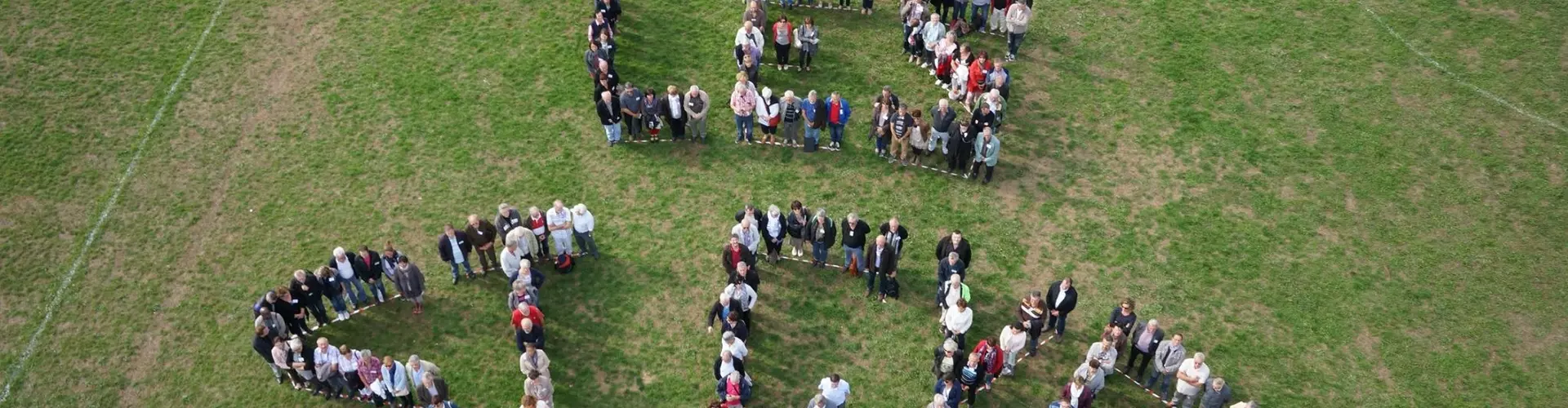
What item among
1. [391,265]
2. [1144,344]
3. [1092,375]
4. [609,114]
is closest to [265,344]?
[391,265]

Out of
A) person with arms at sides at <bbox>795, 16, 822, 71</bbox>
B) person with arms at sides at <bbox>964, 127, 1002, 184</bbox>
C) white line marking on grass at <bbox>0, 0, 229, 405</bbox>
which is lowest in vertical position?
white line marking on grass at <bbox>0, 0, 229, 405</bbox>

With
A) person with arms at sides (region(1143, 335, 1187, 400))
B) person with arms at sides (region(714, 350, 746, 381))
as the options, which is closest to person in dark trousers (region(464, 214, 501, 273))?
person with arms at sides (region(714, 350, 746, 381))

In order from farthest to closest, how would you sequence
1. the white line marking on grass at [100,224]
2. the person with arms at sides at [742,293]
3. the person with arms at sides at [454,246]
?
the person with arms at sides at [454,246], the white line marking on grass at [100,224], the person with arms at sides at [742,293]

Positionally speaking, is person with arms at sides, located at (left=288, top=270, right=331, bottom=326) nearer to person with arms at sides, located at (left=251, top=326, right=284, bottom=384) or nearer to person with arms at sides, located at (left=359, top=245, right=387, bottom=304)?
person with arms at sides, located at (left=359, top=245, right=387, bottom=304)

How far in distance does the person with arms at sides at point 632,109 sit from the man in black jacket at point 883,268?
19.4 ft

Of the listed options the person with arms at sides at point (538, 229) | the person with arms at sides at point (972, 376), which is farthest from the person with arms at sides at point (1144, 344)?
the person with arms at sides at point (538, 229)

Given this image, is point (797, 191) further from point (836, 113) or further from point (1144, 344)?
point (1144, 344)

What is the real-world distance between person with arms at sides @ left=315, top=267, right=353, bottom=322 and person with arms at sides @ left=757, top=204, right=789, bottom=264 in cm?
716

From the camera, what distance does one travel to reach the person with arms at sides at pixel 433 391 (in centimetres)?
1736

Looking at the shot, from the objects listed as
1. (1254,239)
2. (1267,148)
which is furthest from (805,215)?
(1267,148)

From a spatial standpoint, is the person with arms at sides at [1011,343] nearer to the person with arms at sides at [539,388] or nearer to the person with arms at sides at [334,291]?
the person with arms at sides at [539,388]

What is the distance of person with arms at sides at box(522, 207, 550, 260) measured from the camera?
2061cm

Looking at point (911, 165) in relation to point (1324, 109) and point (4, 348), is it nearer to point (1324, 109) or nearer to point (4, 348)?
point (1324, 109)

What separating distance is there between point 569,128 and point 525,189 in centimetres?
203
